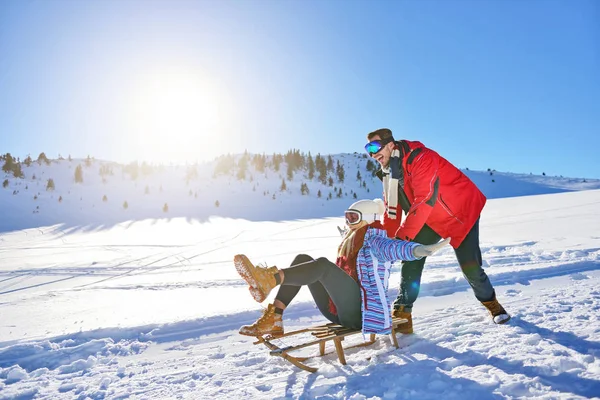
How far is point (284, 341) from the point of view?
386cm

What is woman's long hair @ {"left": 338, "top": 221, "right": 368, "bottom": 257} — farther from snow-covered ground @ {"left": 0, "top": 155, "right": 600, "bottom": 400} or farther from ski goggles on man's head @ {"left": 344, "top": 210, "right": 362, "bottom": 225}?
snow-covered ground @ {"left": 0, "top": 155, "right": 600, "bottom": 400}

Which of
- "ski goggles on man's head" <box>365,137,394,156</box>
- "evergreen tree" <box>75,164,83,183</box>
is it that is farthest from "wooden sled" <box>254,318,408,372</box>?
"evergreen tree" <box>75,164,83,183</box>

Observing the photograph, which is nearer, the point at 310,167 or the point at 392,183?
Result: the point at 392,183

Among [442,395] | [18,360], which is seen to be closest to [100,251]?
[18,360]

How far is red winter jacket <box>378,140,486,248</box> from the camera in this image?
322 centimetres

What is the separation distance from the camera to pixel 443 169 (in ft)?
11.4

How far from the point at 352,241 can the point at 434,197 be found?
2.69 feet

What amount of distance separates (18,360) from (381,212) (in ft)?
12.3

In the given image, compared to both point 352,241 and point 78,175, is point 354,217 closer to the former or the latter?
point 352,241

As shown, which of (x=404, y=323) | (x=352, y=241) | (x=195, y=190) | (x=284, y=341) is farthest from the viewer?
(x=195, y=190)

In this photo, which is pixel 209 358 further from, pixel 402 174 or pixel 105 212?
pixel 105 212

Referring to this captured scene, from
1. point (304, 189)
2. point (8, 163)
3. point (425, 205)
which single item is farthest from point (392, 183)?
point (8, 163)

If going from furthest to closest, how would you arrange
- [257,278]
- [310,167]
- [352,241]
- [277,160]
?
Result: [277,160], [310,167], [352,241], [257,278]

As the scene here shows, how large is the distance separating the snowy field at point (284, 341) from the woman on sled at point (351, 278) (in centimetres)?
39
